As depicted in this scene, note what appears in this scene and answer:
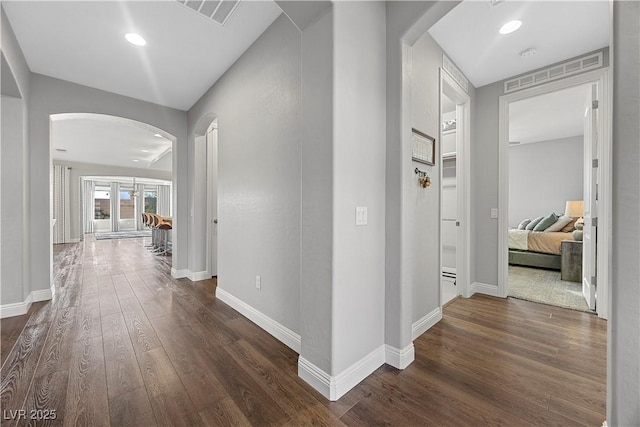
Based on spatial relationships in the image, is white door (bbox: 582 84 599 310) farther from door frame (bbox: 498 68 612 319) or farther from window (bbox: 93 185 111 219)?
window (bbox: 93 185 111 219)

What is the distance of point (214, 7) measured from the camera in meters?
2.05

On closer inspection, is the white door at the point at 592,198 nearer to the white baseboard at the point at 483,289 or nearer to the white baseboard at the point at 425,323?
the white baseboard at the point at 483,289

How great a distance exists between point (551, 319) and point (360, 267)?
2.30 meters

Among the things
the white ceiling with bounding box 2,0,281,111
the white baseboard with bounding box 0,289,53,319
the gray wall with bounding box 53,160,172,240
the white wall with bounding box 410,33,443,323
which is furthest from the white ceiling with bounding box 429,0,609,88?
the gray wall with bounding box 53,160,172,240

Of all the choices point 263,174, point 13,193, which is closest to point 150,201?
point 13,193

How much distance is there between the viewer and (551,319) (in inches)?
101

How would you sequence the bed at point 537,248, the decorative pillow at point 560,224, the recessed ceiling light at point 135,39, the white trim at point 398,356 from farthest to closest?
the decorative pillow at point 560,224 < the bed at point 537,248 < the recessed ceiling light at point 135,39 < the white trim at point 398,356

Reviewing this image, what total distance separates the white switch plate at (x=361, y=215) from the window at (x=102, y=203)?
13615 millimetres

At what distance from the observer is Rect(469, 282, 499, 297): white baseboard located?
128 inches

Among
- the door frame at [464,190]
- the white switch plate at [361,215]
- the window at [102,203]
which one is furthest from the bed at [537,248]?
the window at [102,203]

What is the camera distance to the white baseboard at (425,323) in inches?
86.8

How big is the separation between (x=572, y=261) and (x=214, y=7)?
17.9 ft

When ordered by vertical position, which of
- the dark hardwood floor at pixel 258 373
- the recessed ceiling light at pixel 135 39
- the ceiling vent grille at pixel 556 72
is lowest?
the dark hardwood floor at pixel 258 373

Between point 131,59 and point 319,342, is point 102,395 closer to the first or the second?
point 319,342
